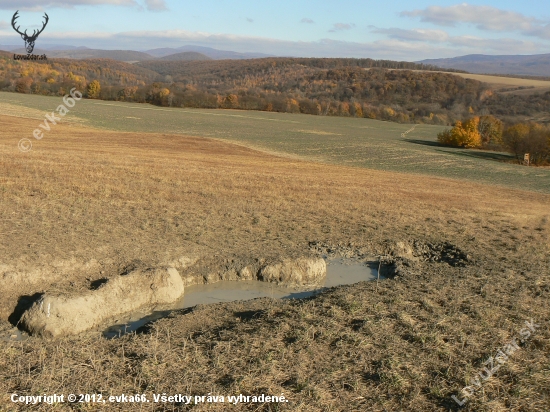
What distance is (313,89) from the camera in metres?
134

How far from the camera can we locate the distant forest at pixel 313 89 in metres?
91.4

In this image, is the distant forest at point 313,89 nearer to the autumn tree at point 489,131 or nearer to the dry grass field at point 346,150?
the autumn tree at point 489,131

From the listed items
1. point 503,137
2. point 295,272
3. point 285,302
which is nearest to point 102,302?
point 285,302

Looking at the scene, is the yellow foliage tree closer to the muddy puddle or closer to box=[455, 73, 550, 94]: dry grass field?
the muddy puddle

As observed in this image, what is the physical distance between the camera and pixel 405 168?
122 ft

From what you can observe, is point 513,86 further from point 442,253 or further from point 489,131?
point 442,253

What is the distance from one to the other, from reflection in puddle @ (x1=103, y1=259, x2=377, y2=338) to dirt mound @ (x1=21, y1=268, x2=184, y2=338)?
280 millimetres

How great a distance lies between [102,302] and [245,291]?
120 inches

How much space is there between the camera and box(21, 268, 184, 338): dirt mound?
835 cm

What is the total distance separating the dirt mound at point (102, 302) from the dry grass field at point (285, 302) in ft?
1.47

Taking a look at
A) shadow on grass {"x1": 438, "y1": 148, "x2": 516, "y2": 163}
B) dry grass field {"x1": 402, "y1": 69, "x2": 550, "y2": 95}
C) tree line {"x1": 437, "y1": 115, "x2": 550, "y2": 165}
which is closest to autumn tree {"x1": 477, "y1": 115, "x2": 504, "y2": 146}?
tree line {"x1": 437, "y1": 115, "x2": 550, "y2": 165}

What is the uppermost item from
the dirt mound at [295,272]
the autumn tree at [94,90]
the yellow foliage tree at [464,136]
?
the autumn tree at [94,90]

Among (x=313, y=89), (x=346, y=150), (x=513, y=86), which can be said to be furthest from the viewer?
(x=313, y=89)

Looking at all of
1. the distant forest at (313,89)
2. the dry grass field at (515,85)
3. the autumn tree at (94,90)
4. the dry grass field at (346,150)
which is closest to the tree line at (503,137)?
the dry grass field at (346,150)
